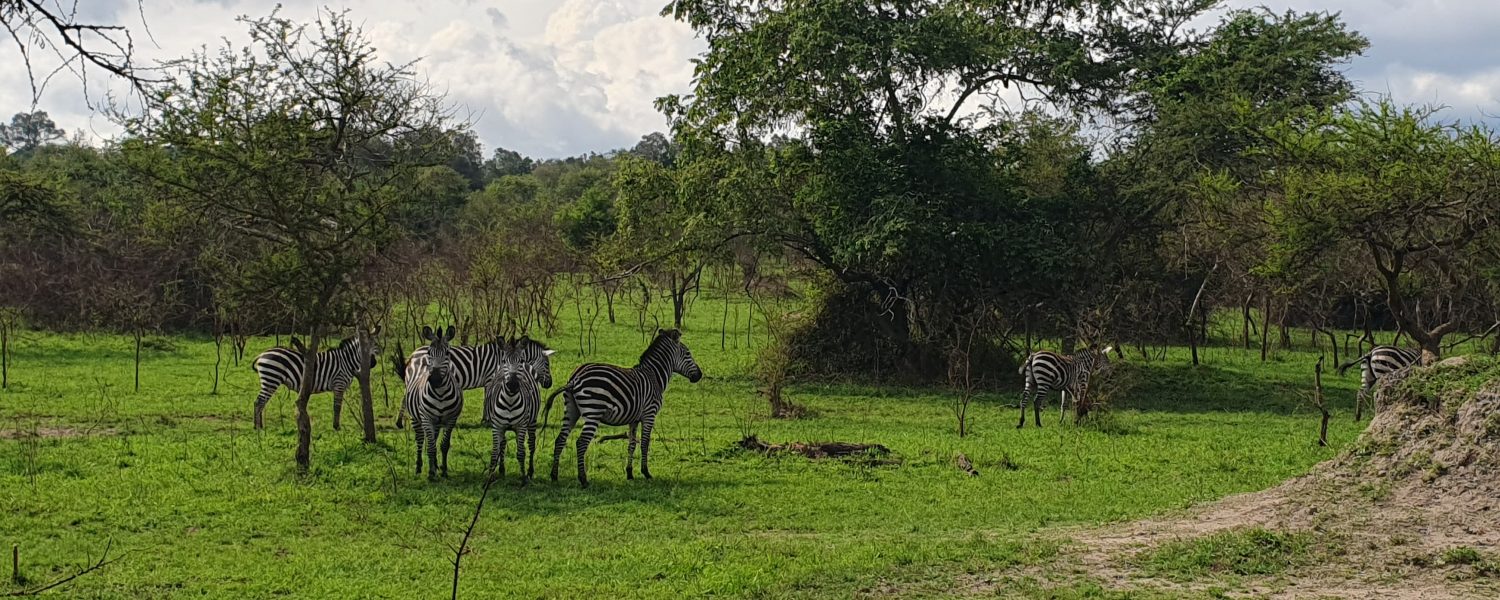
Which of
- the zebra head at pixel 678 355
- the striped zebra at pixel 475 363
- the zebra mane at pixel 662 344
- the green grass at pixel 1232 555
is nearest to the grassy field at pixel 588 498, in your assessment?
the striped zebra at pixel 475 363

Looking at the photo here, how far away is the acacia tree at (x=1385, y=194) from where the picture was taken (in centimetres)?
1838

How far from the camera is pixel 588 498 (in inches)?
488

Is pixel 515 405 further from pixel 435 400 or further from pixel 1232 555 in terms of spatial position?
pixel 1232 555

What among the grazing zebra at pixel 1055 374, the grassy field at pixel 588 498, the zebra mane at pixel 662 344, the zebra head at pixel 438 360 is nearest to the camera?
the grassy field at pixel 588 498

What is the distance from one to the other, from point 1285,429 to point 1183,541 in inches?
424

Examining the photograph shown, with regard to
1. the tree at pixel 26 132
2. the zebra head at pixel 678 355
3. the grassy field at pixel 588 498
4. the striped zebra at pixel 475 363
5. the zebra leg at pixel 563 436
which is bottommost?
the grassy field at pixel 588 498

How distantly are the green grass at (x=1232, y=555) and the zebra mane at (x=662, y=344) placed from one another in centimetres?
692

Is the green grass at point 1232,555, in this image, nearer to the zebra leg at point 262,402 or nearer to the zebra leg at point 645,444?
the zebra leg at point 645,444

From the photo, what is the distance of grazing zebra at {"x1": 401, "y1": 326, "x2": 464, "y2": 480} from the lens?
13.0 meters

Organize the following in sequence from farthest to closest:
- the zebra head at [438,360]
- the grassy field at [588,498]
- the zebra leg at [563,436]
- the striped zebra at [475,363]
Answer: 1. the striped zebra at [475,363]
2. the zebra leg at [563,436]
3. the zebra head at [438,360]
4. the grassy field at [588,498]

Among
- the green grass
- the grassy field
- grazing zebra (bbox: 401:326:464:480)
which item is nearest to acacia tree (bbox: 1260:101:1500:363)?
the grassy field

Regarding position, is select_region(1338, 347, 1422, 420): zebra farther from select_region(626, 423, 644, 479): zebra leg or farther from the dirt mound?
select_region(626, 423, 644, 479): zebra leg

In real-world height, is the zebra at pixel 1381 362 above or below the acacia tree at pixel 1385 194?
below

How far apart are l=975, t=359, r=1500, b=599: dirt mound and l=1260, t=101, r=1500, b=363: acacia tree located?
7023mm
